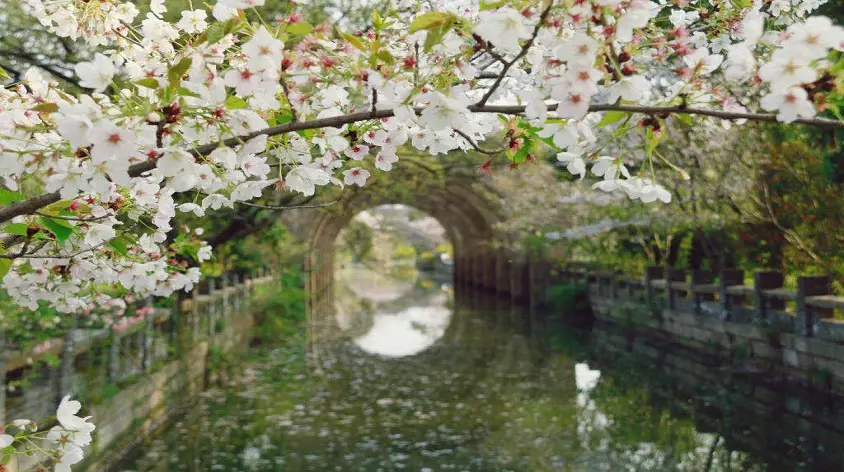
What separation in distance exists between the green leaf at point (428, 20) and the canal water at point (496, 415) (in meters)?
4.62

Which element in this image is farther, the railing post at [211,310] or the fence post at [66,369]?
the railing post at [211,310]

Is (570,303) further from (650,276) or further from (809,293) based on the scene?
(809,293)

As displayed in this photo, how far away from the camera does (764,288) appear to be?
29.6ft

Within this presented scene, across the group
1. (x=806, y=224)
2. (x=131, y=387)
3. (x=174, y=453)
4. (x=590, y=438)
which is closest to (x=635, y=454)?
(x=590, y=438)

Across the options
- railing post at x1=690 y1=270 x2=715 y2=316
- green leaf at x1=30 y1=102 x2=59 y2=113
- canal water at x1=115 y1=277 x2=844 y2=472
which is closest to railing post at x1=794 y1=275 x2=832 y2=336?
canal water at x1=115 y1=277 x2=844 y2=472

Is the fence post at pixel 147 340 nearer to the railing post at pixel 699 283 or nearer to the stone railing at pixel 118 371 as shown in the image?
the stone railing at pixel 118 371

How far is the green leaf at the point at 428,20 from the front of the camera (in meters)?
1.41

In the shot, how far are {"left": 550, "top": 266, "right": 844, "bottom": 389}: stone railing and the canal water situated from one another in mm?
366

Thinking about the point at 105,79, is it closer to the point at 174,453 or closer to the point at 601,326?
the point at 174,453

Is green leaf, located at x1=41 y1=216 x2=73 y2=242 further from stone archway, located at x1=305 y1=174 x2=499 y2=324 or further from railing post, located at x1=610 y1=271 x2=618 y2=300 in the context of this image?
stone archway, located at x1=305 y1=174 x2=499 y2=324

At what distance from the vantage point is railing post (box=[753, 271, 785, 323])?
8938 mm

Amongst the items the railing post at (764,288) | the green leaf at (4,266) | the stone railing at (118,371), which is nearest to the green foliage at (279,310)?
the stone railing at (118,371)

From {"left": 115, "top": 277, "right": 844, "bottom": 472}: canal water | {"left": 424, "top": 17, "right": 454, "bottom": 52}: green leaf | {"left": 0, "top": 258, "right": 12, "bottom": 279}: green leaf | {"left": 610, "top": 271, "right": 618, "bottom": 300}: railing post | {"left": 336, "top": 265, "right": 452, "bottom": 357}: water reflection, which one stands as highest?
{"left": 424, "top": 17, "right": 454, "bottom": 52}: green leaf

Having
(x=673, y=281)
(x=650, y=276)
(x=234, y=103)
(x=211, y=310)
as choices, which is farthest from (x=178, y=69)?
(x=650, y=276)
